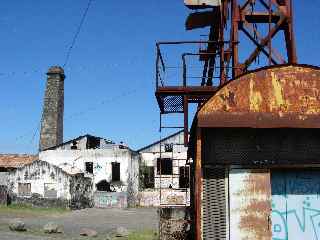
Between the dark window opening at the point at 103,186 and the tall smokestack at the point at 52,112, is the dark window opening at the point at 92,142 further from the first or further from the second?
the dark window opening at the point at 103,186

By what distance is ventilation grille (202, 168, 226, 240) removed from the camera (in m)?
8.75

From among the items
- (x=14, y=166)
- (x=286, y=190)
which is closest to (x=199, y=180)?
(x=286, y=190)

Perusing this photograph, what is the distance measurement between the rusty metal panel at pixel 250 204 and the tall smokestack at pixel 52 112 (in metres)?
32.5

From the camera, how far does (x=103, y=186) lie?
36062 millimetres

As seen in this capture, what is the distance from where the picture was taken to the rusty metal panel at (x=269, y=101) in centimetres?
884

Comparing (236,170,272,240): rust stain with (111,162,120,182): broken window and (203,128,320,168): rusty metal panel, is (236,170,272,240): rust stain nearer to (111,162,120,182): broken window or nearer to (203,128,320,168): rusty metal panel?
(203,128,320,168): rusty metal panel

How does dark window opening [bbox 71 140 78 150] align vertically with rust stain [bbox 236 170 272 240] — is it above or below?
above

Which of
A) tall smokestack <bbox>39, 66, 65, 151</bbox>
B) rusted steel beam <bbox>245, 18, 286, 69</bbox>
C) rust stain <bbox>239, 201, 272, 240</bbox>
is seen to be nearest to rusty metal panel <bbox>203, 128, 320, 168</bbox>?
rust stain <bbox>239, 201, 272, 240</bbox>

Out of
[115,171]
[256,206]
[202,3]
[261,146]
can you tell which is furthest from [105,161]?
[256,206]

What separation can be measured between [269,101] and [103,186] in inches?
1116

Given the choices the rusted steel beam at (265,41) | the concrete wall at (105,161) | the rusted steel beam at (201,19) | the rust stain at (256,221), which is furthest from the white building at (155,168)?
the rust stain at (256,221)

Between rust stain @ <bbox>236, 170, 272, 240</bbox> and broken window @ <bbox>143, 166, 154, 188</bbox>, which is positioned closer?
rust stain @ <bbox>236, 170, 272, 240</bbox>

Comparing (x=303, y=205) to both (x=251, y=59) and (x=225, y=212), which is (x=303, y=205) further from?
(x=251, y=59)

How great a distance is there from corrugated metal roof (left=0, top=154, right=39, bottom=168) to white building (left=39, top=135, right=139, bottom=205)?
3.19 m
